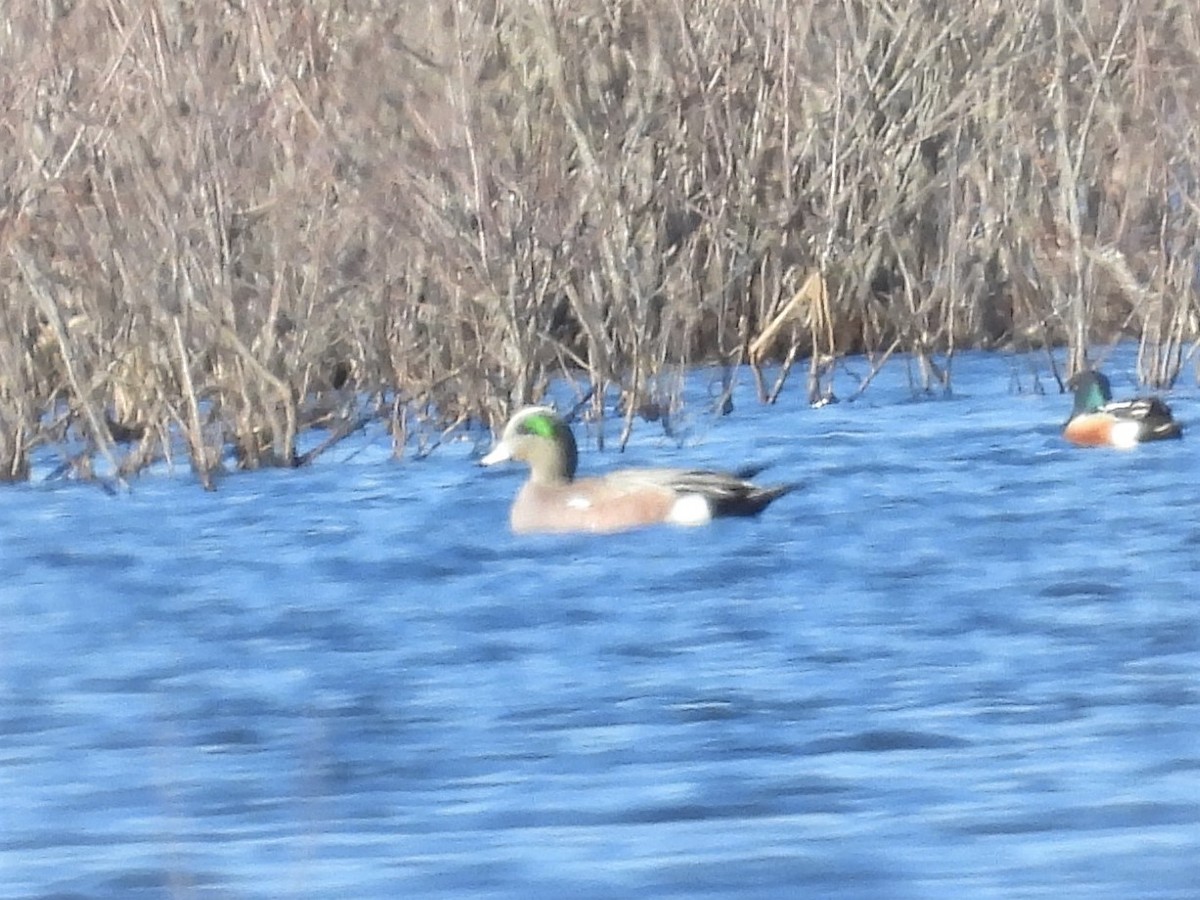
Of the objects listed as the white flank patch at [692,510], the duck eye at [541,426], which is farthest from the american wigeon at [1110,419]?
the duck eye at [541,426]

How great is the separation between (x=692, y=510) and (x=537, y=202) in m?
1.61

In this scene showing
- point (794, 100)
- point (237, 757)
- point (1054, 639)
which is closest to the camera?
point (237, 757)

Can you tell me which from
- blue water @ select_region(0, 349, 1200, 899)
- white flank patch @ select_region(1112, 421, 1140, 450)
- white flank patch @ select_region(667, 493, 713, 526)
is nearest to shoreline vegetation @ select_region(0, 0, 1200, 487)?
blue water @ select_region(0, 349, 1200, 899)

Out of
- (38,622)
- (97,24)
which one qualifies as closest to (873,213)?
(97,24)

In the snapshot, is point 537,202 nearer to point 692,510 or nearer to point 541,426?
point 541,426

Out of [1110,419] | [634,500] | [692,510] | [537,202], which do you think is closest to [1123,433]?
[1110,419]

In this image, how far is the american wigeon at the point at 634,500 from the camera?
9.90 metres

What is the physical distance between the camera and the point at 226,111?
1007 cm

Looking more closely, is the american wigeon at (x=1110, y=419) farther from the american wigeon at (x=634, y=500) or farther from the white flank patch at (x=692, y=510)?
the white flank patch at (x=692, y=510)

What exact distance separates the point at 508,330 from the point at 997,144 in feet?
9.85

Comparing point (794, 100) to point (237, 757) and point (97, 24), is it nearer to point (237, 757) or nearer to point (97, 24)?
point (97, 24)

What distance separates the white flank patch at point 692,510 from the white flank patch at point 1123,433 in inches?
72.0

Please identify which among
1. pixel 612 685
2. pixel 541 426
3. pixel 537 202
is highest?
pixel 537 202

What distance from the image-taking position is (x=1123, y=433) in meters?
11.0
